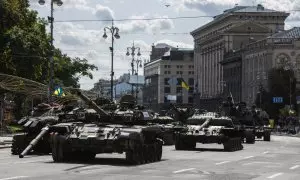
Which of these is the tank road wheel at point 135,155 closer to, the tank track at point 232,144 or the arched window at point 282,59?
the tank track at point 232,144

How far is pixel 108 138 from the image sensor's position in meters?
24.9

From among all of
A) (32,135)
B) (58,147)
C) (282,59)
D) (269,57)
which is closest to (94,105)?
(58,147)

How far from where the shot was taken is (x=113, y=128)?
2556cm

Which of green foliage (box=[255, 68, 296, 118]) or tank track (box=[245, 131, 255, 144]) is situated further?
green foliage (box=[255, 68, 296, 118])

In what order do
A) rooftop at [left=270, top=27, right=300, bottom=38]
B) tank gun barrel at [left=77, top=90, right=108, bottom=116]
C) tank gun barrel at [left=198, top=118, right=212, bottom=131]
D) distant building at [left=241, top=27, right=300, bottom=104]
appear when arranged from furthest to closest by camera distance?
1. rooftop at [left=270, top=27, right=300, bottom=38]
2. distant building at [left=241, top=27, right=300, bottom=104]
3. tank gun barrel at [left=198, top=118, right=212, bottom=131]
4. tank gun barrel at [left=77, top=90, right=108, bottom=116]

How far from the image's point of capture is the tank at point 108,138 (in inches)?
975

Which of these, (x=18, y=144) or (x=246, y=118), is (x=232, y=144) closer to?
(x=18, y=144)

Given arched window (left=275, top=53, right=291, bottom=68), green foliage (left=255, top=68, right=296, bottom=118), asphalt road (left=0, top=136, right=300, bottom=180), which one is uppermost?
arched window (left=275, top=53, right=291, bottom=68)

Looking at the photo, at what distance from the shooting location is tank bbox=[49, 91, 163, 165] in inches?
975

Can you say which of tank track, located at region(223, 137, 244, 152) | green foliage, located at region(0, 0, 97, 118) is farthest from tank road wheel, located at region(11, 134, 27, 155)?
green foliage, located at region(0, 0, 97, 118)

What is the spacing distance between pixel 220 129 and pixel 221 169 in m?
14.4

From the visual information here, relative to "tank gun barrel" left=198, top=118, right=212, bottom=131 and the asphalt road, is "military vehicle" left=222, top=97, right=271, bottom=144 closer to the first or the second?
"tank gun barrel" left=198, top=118, right=212, bottom=131

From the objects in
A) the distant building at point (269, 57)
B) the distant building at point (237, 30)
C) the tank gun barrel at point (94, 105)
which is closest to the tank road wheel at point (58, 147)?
the tank gun barrel at point (94, 105)

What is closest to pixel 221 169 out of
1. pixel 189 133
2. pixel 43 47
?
pixel 189 133
